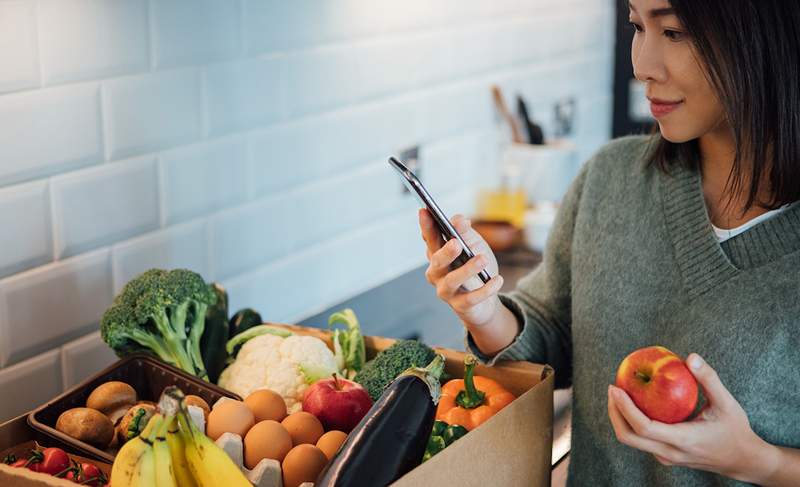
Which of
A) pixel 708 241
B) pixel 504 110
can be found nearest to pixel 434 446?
pixel 708 241

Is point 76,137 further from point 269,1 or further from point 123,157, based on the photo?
point 269,1

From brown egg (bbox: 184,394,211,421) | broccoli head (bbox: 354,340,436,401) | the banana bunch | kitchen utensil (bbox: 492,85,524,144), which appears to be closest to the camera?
the banana bunch

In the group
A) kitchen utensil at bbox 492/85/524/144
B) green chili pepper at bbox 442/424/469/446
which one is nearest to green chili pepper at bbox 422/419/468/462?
green chili pepper at bbox 442/424/469/446

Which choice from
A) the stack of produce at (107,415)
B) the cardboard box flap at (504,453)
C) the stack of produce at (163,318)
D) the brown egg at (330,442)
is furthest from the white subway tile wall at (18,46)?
the cardboard box flap at (504,453)

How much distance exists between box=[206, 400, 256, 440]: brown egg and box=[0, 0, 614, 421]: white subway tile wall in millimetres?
464

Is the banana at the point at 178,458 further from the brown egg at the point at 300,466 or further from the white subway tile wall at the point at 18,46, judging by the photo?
the white subway tile wall at the point at 18,46

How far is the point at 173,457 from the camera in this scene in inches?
39.2

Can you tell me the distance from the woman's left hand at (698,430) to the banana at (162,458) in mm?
474

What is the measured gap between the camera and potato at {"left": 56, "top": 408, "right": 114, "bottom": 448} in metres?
1.22

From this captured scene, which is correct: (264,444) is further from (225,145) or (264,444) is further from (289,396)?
(225,145)

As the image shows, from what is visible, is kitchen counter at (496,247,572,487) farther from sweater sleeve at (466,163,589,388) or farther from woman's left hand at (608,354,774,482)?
woman's left hand at (608,354,774,482)

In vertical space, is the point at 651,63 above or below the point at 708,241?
above

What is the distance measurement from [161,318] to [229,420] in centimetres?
30

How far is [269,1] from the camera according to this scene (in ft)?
6.20
